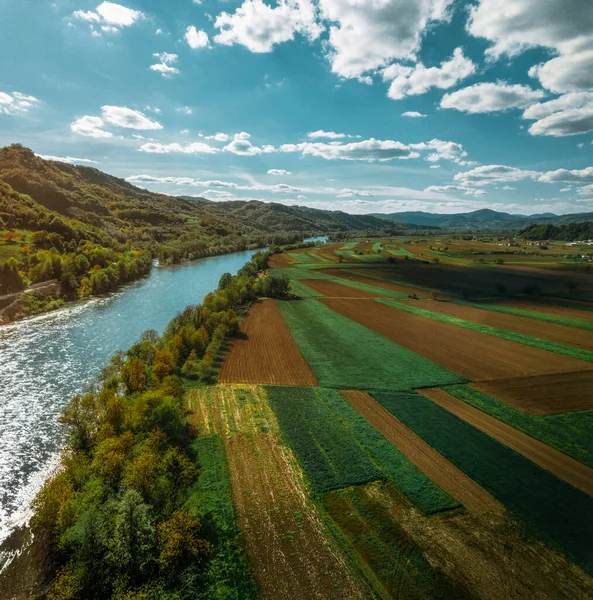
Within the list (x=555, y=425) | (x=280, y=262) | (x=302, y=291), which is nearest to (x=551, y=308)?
(x=555, y=425)

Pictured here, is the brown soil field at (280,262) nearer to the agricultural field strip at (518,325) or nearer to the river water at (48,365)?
the river water at (48,365)

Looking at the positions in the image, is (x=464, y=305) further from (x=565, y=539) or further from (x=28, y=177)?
(x=28, y=177)

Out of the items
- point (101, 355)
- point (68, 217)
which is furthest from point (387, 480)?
point (68, 217)

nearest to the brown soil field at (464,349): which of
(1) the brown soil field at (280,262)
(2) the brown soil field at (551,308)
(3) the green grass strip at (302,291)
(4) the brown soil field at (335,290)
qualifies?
(4) the brown soil field at (335,290)

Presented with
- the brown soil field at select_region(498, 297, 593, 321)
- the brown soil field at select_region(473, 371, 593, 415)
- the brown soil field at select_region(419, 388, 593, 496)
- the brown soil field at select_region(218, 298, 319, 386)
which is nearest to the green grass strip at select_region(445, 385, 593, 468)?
the brown soil field at select_region(419, 388, 593, 496)

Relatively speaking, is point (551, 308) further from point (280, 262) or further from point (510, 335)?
point (280, 262)
